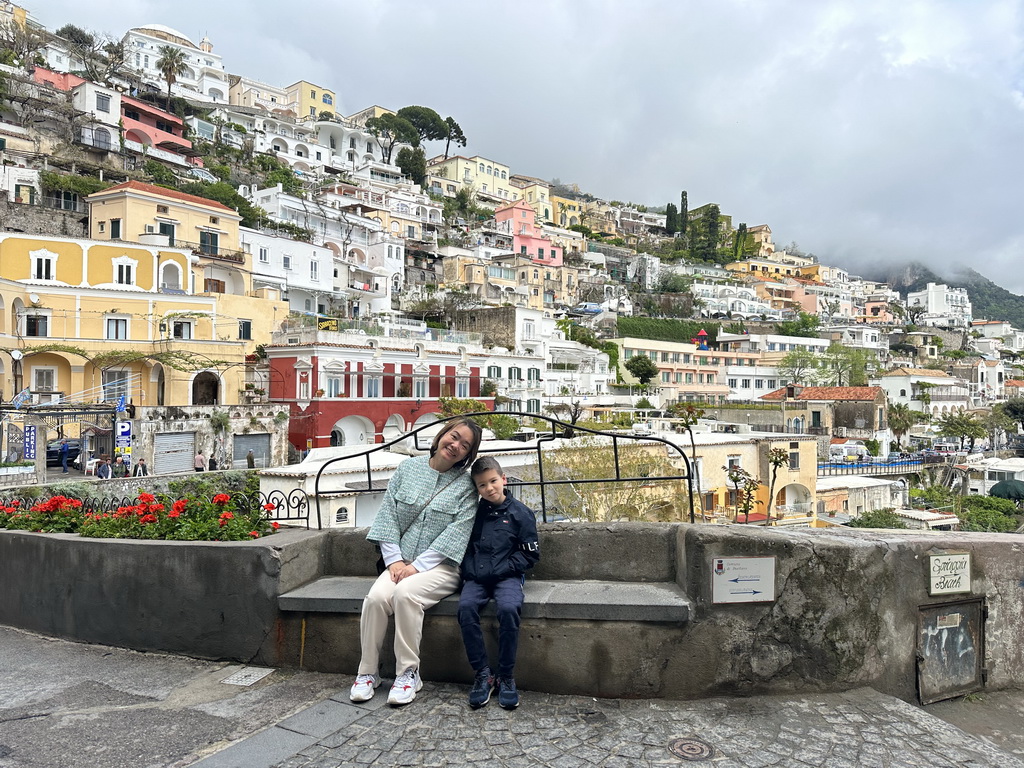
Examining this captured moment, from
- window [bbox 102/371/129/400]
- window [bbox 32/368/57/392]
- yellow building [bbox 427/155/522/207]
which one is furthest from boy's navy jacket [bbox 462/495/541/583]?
yellow building [bbox 427/155/522/207]

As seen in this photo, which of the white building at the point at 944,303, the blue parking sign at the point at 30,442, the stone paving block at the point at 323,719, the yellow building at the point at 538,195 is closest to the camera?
the stone paving block at the point at 323,719

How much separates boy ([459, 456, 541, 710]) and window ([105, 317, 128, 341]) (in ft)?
98.8

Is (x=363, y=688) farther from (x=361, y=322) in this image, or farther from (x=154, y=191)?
(x=154, y=191)

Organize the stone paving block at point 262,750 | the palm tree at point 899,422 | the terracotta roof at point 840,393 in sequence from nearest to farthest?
the stone paving block at point 262,750, the terracotta roof at point 840,393, the palm tree at point 899,422

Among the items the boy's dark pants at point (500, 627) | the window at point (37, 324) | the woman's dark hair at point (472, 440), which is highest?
the window at point (37, 324)

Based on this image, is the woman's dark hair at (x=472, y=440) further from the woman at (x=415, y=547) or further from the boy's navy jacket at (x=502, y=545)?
the boy's navy jacket at (x=502, y=545)

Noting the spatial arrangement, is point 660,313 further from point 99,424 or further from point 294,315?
point 99,424

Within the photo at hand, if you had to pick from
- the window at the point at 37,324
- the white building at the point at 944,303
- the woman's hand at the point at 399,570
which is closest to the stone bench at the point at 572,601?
the woman's hand at the point at 399,570

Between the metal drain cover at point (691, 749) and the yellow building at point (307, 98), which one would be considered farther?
the yellow building at point (307, 98)

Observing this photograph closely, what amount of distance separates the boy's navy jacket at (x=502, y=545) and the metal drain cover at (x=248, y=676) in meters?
1.61

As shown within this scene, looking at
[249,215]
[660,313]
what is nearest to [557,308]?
[660,313]

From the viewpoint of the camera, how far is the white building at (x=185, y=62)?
76812mm

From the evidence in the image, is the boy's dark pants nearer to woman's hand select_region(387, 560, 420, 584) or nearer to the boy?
the boy

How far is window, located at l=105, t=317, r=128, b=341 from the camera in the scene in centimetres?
2859
